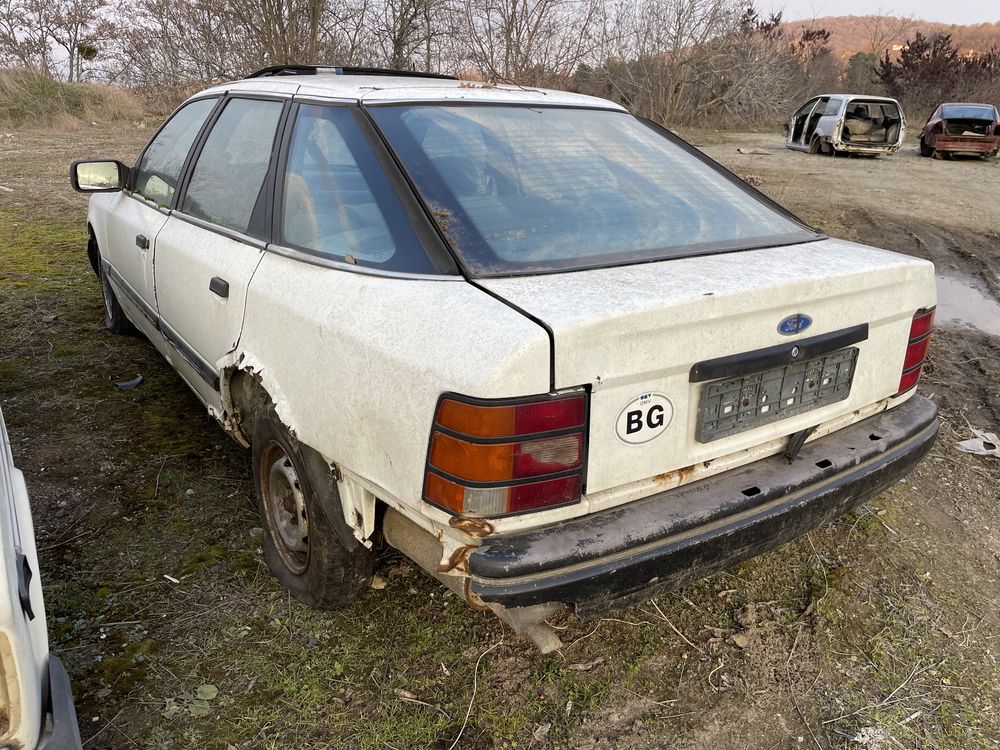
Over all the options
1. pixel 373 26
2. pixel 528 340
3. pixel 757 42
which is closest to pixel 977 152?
pixel 757 42

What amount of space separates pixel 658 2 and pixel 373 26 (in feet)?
32.4

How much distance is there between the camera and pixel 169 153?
3.60 meters

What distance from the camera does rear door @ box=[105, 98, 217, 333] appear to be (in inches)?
134

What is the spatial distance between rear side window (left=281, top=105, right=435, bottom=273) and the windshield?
1859 cm

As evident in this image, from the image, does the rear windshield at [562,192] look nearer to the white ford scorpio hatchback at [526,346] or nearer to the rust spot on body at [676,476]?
the white ford scorpio hatchback at [526,346]

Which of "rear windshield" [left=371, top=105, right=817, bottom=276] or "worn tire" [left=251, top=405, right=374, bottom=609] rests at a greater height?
"rear windshield" [left=371, top=105, right=817, bottom=276]

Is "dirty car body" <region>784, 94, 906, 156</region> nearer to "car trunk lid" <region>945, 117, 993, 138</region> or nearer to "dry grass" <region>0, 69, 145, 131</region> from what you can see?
"car trunk lid" <region>945, 117, 993, 138</region>

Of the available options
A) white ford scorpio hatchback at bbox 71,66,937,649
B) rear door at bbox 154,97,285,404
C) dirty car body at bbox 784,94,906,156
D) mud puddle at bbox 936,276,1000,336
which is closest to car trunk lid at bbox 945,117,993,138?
dirty car body at bbox 784,94,906,156

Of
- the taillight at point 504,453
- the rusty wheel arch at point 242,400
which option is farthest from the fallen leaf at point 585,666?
the rusty wheel arch at point 242,400

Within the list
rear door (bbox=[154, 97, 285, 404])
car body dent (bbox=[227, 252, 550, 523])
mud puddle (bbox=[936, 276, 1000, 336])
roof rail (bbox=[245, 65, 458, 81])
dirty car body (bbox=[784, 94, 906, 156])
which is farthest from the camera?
dirty car body (bbox=[784, 94, 906, 156])

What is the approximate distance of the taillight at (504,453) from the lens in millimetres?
1696

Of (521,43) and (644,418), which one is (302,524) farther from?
(521,43)

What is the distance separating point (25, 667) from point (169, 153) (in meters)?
2.80

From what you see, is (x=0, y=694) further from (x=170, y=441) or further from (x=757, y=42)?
(x=757, y=42)
